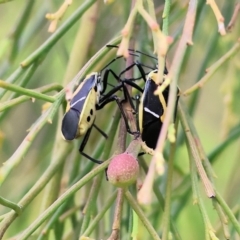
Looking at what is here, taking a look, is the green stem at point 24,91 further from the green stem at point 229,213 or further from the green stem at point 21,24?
the green stem at point 21,24

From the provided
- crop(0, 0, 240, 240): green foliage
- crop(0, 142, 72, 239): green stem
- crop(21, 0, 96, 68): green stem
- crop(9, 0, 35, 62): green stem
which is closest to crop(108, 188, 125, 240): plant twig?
crop(0, 0, 240, 240): green foliage

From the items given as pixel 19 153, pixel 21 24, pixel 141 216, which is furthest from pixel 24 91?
pixel 21 24

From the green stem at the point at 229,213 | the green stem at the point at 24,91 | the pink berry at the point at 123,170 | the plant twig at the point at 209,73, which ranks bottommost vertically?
the green stem at the point at 229,213

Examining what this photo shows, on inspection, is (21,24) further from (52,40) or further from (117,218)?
(117,218)

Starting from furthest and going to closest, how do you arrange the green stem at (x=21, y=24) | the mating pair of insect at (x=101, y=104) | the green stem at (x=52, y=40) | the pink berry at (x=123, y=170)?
the green stem at (x=21, y=24) → the green stem at (x=52, y=40) → the mating pair of insect at (x=101, y=104) → the pink berry at (x=123, y=170)

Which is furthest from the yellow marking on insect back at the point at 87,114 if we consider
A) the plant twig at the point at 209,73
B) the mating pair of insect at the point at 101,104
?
the plant twig at the point at 209,73

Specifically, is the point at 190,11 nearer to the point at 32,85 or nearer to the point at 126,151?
the point at 126,151
